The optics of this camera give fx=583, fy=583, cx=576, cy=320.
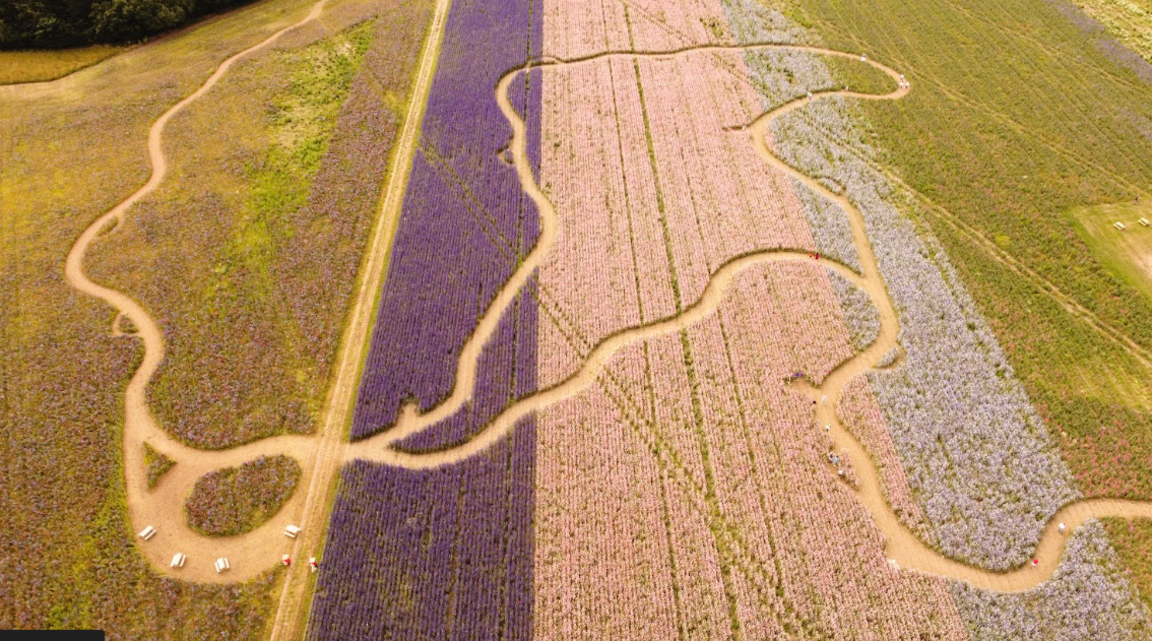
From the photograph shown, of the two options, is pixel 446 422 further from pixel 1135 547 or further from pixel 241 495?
pixel 1135 547

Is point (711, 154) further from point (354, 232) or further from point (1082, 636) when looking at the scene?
point (1082, 636)

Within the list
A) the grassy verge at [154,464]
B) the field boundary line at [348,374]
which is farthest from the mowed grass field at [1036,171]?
the grassy verge at [154,464]

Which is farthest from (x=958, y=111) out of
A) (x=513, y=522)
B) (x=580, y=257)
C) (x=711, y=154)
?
(x=513, y=522)

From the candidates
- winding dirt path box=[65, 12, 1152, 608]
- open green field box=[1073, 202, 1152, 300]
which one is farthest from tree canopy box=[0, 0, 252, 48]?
open green field box=[1073, 202, 1152, 300]

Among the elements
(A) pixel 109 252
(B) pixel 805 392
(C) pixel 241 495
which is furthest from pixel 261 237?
(B) pixel 805 392

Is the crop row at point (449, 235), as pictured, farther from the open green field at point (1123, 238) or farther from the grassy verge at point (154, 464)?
the open green field at point (1123, 238)
